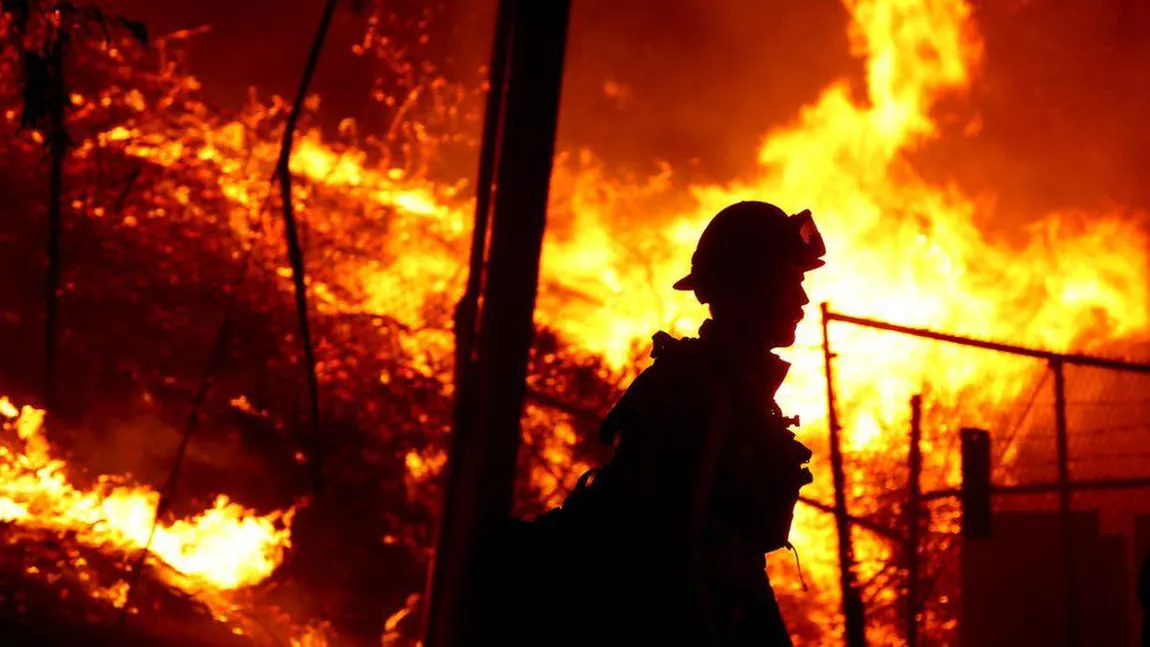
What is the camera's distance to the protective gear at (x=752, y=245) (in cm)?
230

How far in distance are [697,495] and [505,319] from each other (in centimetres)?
60

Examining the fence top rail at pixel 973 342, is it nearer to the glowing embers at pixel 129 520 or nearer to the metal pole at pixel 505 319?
the metal pole at pixel 505 319

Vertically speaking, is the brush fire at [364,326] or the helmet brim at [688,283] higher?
the brush fire at [364,326]

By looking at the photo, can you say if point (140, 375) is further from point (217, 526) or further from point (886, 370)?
point (886, 370)

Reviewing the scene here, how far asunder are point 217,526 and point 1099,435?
441 inches

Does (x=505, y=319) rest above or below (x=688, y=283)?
below

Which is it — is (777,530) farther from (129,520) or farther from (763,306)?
(129,520)

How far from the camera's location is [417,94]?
10.8m

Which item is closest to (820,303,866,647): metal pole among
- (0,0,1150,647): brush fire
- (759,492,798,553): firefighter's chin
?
(0,0,1150,647): brush fire

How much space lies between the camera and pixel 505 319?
2277 millimetres

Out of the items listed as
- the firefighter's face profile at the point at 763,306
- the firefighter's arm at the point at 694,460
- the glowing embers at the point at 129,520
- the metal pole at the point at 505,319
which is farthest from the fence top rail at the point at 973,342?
the glowing embers at the point at 129,520

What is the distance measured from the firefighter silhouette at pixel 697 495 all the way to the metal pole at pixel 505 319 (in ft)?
0.75

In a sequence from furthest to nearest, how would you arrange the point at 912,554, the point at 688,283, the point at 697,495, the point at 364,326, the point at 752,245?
1. the point at 364,326
2. the point at 912,554
3. the point at 688,283
4. the point at 752,245
5. the point at 697,495

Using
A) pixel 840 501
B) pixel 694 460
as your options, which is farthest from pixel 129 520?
pixel 694 460
